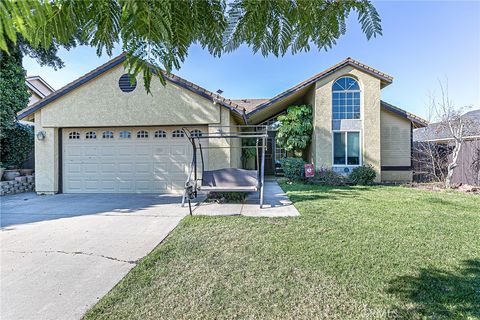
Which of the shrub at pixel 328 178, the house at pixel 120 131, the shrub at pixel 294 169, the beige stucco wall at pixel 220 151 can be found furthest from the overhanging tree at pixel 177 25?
the shrub at pixel 294 169

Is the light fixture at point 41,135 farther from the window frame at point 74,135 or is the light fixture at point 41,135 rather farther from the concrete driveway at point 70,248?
the concrete driveway at point 70,248

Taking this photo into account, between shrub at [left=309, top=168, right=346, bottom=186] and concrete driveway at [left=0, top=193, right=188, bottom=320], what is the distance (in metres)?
7.39

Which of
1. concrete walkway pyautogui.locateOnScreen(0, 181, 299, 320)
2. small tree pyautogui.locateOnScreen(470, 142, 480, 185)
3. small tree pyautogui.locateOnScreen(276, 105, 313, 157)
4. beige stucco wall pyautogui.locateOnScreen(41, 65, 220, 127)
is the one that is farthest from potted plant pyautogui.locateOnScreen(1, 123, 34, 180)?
small tree pyautogui.locateOnScreen(470, 142, 480, 185)

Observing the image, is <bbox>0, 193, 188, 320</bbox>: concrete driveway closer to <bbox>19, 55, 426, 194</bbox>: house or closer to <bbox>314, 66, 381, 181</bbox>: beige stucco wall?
<bbox>19, 55, 426, 194</bbox>: house

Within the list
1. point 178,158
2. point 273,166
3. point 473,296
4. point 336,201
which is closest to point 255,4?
point 473,296

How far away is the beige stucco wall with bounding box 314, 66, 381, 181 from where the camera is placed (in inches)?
502

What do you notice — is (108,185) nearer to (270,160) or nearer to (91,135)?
(91,135)

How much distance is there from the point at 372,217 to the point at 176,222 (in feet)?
15.9

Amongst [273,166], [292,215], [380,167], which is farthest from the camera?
[273,166]

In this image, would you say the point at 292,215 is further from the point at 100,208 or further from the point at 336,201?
the point at 100,208

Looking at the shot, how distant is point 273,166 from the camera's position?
1611cm

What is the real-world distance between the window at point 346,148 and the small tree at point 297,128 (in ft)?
5.01

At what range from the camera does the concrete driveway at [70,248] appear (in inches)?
115

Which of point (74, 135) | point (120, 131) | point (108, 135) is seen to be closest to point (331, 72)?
Answer: point (120, 131)
